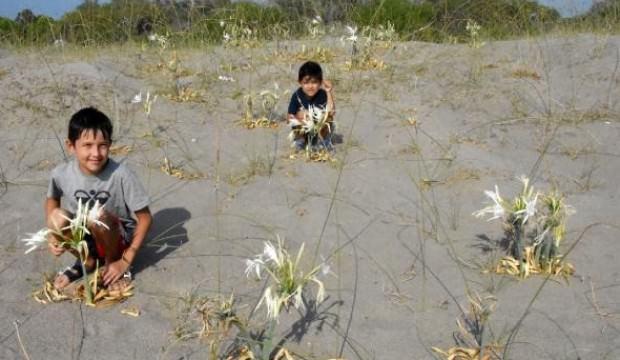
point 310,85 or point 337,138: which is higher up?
point 310,85

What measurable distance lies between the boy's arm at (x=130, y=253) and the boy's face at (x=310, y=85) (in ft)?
6.34

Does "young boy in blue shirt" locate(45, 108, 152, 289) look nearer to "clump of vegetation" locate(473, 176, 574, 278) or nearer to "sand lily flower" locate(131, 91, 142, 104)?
"clump of vegetation" locate(473, 176, 574, 278)

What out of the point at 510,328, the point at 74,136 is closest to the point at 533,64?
the point at 510,328

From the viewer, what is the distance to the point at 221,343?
84.0 inches

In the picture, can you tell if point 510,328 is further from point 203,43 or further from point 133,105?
point 203,43

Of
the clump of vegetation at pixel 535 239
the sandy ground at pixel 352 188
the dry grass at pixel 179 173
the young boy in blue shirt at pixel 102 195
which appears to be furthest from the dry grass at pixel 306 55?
the clump of vegetation at pixel 535 239

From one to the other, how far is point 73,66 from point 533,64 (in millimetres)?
4189

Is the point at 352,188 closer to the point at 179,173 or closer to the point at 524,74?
the point at 179,173

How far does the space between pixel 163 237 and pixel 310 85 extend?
68.8 inches

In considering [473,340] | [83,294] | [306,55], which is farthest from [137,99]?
[473,340]

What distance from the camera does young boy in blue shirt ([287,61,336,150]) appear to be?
4.20m

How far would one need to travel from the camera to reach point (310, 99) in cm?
440

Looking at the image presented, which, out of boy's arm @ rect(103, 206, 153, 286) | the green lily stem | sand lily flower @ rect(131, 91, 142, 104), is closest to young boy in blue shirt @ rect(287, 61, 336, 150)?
sand lily flower @ rect(131, 91, 142, 104)

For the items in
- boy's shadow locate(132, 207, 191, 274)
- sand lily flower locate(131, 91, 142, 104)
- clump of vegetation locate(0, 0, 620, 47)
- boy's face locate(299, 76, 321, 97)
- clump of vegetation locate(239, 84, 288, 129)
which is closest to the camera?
boy's shadow locate(132, 207, 191, 274)
